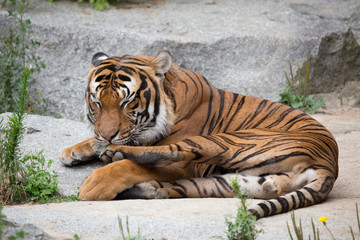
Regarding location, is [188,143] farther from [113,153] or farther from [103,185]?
[103,185]

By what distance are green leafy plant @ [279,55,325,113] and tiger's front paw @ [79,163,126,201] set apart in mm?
3984

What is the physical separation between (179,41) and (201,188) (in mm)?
3828

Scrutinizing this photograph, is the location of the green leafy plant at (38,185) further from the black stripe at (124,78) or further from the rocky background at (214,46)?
the black stripe at (124,78)

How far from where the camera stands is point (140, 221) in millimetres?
3266

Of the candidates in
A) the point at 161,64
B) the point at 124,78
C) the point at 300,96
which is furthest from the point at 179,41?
the point at 124,78

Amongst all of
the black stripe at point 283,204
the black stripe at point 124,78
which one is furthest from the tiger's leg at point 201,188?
the black stripe at point 124,78

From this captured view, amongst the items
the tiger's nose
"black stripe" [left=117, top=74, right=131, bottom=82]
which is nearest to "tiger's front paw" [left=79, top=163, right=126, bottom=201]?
the tiger's nose

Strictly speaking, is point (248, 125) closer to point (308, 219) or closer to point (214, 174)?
point (214, 174)

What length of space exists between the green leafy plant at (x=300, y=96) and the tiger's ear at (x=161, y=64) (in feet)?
10.7

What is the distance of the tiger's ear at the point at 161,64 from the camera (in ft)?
15.1

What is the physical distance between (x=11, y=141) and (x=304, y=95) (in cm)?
488

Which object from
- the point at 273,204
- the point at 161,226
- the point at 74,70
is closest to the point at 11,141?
the point at 161,226

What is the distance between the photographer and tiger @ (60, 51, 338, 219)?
4074 mm

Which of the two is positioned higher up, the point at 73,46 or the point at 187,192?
the point at 73,46
